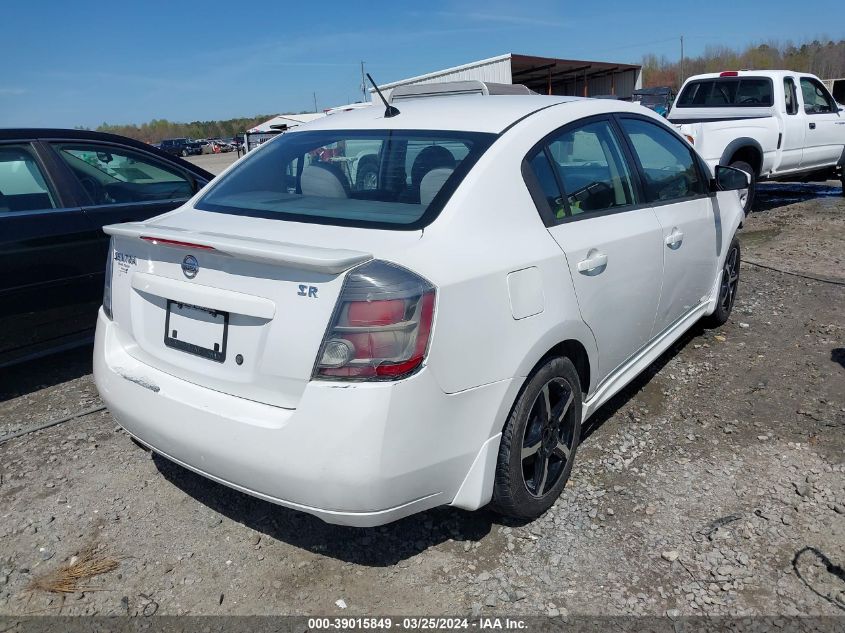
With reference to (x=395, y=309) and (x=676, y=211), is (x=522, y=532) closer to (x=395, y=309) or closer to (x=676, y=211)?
(x=395, y=309)

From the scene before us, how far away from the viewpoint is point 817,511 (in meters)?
2.80

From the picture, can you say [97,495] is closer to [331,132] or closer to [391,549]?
[391,549]

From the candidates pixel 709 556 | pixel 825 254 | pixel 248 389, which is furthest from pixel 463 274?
pixel 825 254

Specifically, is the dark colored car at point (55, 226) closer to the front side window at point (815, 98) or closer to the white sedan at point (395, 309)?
the white sedan at point (395, 309)

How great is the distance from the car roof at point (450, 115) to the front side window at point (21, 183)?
1944 mm

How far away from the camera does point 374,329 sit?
2047 millimetres

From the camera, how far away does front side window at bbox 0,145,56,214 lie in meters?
4.15

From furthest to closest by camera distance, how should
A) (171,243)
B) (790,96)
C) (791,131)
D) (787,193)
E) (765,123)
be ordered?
1. (787,193)
2. (790,96)
3. (791,131)
4. (765,123)
5. (171,243)

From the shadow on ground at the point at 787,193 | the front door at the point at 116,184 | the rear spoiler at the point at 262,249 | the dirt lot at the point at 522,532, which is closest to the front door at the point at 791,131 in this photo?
the shadow on ground at the point at 787,193

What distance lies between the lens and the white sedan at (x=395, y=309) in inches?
81.7

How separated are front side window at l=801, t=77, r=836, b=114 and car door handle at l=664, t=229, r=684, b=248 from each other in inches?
320

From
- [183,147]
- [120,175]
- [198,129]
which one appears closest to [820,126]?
[120,175]

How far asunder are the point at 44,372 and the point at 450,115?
3.40m

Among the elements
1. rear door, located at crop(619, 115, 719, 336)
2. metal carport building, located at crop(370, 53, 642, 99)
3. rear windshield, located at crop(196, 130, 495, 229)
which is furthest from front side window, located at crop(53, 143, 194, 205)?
metal carport building, located at crop(370, 53, 642, 99)
